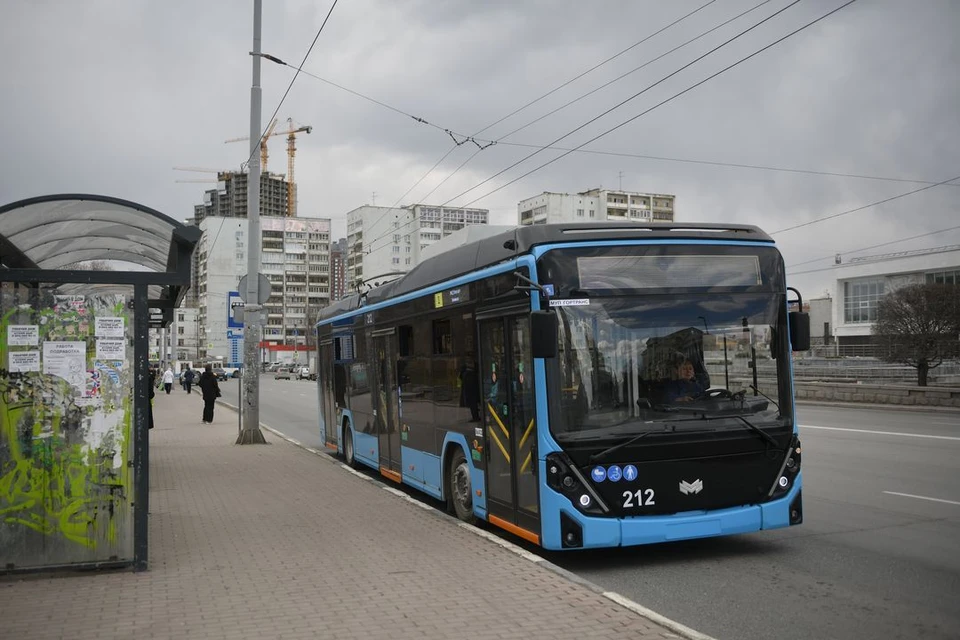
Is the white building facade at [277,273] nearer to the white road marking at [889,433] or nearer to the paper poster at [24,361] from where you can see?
the white road marking at [889,433]

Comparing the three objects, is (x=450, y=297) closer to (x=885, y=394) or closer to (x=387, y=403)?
(x=387, y=403)

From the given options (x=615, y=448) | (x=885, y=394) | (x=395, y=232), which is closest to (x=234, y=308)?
(x=615, y=448)

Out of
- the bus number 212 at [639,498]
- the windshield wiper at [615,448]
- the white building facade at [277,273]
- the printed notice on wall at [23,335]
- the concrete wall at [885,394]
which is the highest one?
the white building facade at [277,273]

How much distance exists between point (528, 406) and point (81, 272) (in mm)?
3726

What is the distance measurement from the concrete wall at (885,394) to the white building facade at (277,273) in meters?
89.3

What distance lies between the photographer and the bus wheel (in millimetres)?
9336

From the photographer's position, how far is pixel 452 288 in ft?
31.3

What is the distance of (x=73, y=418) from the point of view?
6.99 m

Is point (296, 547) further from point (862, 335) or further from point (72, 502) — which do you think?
point (862, 335)

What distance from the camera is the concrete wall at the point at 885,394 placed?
26625mm

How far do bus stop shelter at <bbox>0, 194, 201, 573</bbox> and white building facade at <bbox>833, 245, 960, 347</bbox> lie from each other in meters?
74.6

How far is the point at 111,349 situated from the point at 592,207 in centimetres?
5855

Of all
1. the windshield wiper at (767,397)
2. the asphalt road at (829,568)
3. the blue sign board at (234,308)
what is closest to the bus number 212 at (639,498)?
the asphalt road at (829,568)

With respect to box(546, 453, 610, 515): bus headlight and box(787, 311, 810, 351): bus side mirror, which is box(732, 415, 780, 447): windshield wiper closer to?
box(787, 311, 810, 351): bus side mirror
